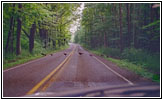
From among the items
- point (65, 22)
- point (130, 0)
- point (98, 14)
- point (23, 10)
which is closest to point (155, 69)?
point (130, 0)

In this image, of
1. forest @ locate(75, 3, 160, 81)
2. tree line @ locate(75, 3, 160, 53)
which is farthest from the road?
tree line @ locate(75, 3, 160, 53)

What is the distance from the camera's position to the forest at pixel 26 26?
47.8 feet

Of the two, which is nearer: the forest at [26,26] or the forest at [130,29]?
the forest at [26,26]

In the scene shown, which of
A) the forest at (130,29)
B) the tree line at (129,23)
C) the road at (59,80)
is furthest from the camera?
the tree line at (129,23)

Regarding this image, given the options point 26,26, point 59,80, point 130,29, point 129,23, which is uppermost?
point 129,23

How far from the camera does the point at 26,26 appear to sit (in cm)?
2053

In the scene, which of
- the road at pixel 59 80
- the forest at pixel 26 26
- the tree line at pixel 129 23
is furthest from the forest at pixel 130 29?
the forest at pixel 26 26

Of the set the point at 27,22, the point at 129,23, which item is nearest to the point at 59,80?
the point at 27,22

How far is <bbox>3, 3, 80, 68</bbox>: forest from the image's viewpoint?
14570mm

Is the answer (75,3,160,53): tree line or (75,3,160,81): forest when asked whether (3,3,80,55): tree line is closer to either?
(75,3,160,53): tree line

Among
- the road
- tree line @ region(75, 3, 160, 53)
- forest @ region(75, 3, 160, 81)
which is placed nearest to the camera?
the road

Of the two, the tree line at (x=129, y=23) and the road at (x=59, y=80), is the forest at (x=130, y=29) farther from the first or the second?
the road at (x=59, y=80)

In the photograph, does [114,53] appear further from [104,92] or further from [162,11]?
[104,92]

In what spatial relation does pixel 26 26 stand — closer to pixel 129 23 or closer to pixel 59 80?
pixel 129 23
